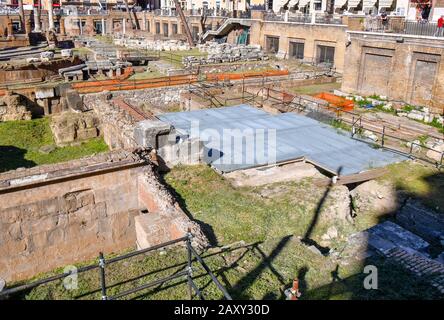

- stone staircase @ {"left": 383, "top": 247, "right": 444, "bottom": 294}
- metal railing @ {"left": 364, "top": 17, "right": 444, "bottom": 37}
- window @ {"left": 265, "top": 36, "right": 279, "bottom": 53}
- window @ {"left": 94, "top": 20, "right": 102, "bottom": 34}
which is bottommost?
stone staircase @ {"left": 383, "top": 247, "right": 444, "bottom": 294}

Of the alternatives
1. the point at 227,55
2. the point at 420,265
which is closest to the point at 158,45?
the point at 227,55

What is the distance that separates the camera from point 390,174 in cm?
1299

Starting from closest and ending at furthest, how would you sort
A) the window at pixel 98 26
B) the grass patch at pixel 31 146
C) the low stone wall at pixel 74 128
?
the grass patch at pixel 31 146, the low stone wall at pixel 74 128, the window at pixel 98 26

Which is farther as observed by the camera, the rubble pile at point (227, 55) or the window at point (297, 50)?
the window at point (297, 50)

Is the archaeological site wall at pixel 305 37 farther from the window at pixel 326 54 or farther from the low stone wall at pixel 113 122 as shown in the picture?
the low stone wall at pixel 113 122

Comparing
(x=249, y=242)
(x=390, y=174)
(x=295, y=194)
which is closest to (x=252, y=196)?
(x=295, y=194)

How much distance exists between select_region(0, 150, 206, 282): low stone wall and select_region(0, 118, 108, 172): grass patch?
18.4ft

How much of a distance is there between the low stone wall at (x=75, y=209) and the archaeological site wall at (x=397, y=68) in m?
14.2

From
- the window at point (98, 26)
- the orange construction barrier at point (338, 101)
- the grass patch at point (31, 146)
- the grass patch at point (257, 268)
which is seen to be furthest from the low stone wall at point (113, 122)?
the window at point (98, 26)

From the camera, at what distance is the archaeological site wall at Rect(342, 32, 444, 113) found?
63.6 feet

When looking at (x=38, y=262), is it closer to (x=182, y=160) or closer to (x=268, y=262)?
(x=182, y=160)

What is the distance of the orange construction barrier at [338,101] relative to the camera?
808 inches

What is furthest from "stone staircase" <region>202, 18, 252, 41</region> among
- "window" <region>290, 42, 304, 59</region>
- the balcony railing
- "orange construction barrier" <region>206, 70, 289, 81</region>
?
"orange construction barrier" <region>206, 70, 289, 81</region>

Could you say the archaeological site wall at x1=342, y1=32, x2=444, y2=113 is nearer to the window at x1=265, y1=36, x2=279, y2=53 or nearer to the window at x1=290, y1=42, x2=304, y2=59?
the window at x1=290, y1=42, x2=304, y2=59
